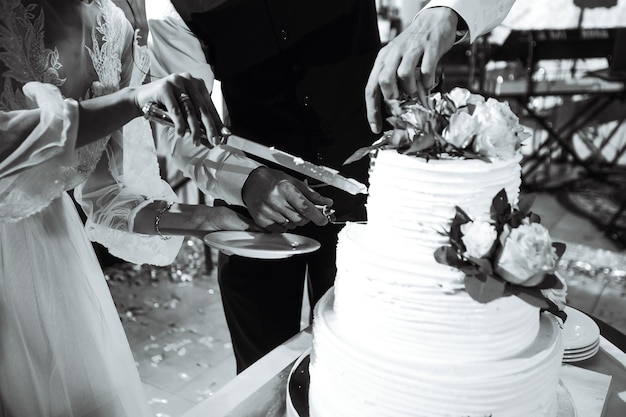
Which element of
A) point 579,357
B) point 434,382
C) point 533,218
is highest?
point 533,218

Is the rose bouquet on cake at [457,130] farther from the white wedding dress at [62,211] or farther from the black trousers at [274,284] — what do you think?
the black trousers at [274,284]

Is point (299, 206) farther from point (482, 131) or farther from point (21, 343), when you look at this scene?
point (21, 343)

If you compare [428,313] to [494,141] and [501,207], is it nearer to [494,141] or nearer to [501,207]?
[501,207]

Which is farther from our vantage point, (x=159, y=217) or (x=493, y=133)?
(x=159, y=217)

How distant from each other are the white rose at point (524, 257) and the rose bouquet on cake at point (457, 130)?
16cm

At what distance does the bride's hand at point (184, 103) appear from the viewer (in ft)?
3.48

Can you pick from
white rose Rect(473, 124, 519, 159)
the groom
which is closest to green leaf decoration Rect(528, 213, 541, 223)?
white rose Rect(473, 124, 519, 159)

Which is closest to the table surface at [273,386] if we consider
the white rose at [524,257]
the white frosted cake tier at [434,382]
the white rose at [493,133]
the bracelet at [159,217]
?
the white frosted cake tier at [434,382]

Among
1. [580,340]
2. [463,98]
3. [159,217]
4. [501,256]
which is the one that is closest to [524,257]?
[501,256]

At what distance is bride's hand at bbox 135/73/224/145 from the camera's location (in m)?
1.06

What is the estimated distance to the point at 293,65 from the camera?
5.76ft

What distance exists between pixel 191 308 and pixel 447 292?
3.26m

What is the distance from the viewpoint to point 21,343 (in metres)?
1.25

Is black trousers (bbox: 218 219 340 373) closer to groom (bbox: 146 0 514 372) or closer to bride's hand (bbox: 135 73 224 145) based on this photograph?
groom (bbox: 146 0 514 372)
